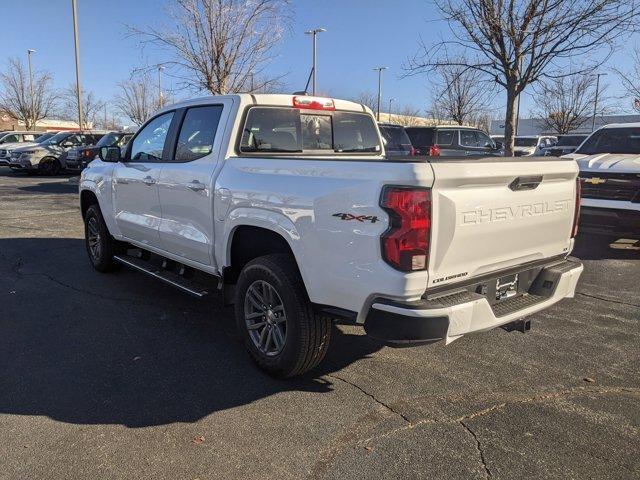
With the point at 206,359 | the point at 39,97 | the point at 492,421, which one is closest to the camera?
the point at 492,421

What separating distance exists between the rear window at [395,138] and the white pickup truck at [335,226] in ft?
28.5

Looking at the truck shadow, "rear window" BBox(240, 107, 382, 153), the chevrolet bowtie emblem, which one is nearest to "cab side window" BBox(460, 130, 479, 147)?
the chevrolet bowtie emblem

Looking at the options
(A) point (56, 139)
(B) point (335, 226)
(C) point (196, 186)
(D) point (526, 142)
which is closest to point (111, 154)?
(C) point (196, 186)

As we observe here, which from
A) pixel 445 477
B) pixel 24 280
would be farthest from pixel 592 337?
pixel 24 280

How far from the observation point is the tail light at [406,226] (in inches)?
112

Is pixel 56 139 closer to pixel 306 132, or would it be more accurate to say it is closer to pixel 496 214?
pixel 306 132

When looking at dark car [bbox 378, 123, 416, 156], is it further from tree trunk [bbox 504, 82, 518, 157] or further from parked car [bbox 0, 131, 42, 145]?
parked car [bbox 0, 131, 42, 145]

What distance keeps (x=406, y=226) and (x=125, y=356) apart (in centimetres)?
259

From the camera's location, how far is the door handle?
4344 mm

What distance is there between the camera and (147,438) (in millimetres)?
3104

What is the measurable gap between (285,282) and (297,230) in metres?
0.37

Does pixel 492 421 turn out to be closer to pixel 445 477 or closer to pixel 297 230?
pixel 445 477

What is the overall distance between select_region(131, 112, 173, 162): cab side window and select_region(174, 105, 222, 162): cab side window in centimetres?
35

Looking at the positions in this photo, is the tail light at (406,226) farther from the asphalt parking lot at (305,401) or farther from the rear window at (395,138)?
the rear window at (395,138)
